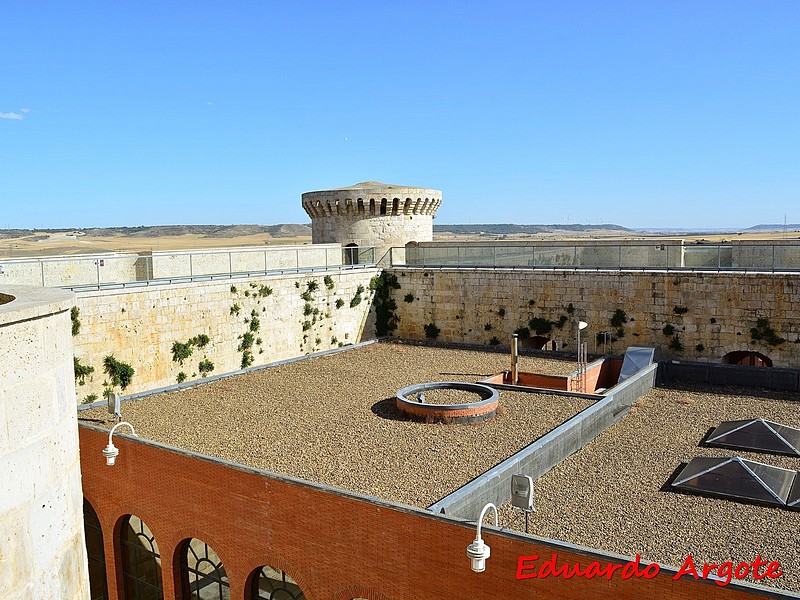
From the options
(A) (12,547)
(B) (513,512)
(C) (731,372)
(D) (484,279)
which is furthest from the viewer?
(D) (484,279)

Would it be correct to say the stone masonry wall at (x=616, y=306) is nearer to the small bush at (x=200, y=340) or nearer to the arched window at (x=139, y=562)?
A: the small bush at (x=200, y=340)

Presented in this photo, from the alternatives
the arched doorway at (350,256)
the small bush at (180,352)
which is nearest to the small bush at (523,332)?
the arched doorway at (350,256)

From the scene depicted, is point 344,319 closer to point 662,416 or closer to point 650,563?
point 662,416

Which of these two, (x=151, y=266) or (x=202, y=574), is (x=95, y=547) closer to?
(x=202, y=574)

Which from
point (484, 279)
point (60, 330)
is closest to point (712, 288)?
point (484, 279)

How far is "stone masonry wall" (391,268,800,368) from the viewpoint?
2202cm

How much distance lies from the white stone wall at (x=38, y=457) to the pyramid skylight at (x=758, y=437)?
11875mm

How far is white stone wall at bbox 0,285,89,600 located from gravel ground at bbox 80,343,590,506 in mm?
4843

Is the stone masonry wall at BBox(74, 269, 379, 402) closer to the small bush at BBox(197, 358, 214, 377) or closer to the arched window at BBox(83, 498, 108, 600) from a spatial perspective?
the small bush at BBox(197, 358, 214, 377)

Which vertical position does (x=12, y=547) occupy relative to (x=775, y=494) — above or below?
above

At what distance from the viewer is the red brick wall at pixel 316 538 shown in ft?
26.9

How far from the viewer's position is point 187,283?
21453 mm

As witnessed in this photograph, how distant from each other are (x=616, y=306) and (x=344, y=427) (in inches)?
527

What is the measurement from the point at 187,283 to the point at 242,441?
9.12m
